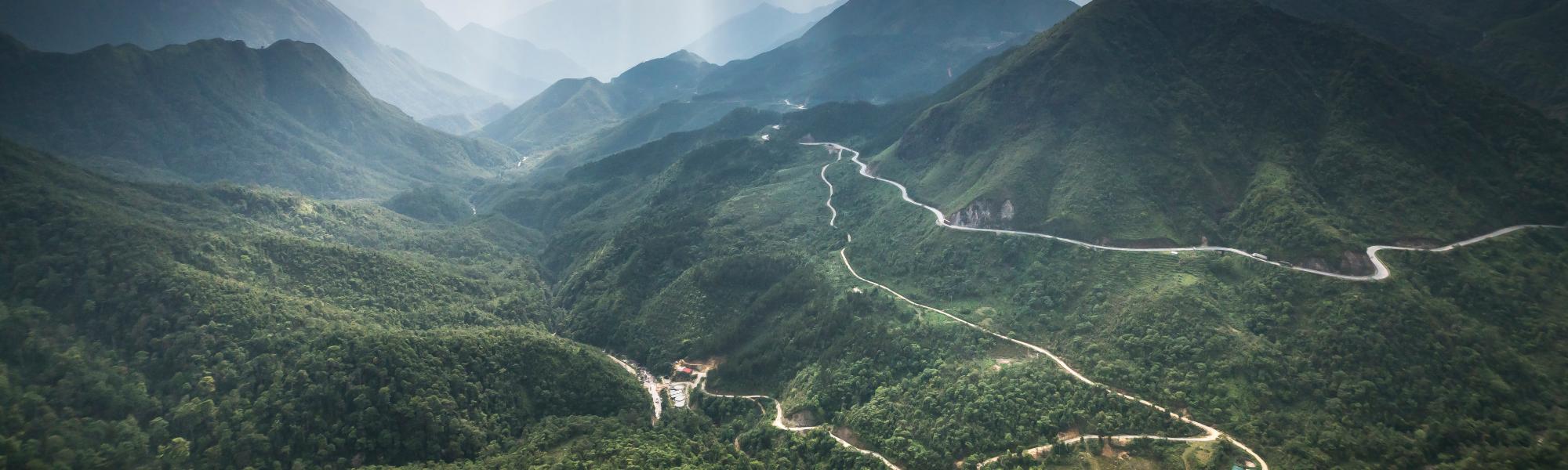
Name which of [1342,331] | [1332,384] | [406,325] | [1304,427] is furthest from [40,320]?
[1342,331]

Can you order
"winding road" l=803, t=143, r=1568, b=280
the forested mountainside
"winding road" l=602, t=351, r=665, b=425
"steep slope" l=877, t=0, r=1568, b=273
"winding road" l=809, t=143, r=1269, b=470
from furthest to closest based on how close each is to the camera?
1. "winding road" l=602, t=351, r=665, b=425
2. "steep slope" l=877, t=0, r=1568, b=273
3. "winding road" l=803, t=143, r=1568, b=280
4. "winding road" l=809, t=143, r=1269, b=470
5. the forested mountainside

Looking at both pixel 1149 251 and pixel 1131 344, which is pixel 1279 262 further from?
pixel 1131 344

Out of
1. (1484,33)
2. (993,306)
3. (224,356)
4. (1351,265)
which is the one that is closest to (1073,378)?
(993,306)

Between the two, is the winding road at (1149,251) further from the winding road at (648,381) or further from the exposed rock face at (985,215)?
the winding road at (648,381)

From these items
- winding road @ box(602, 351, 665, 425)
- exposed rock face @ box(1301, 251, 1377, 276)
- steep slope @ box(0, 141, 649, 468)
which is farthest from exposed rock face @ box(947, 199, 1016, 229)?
steep slope @ box(0, 141, 649, 468)

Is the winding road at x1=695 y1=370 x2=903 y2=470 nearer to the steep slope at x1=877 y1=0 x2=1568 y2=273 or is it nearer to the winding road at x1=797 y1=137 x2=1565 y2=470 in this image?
the winding road at x1=797 y1=137 x2=1565 y2=470

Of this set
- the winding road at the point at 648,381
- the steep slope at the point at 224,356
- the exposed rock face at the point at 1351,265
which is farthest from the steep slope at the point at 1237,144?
the steep slope at the point at 224,356

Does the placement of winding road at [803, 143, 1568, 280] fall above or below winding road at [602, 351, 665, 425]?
above
